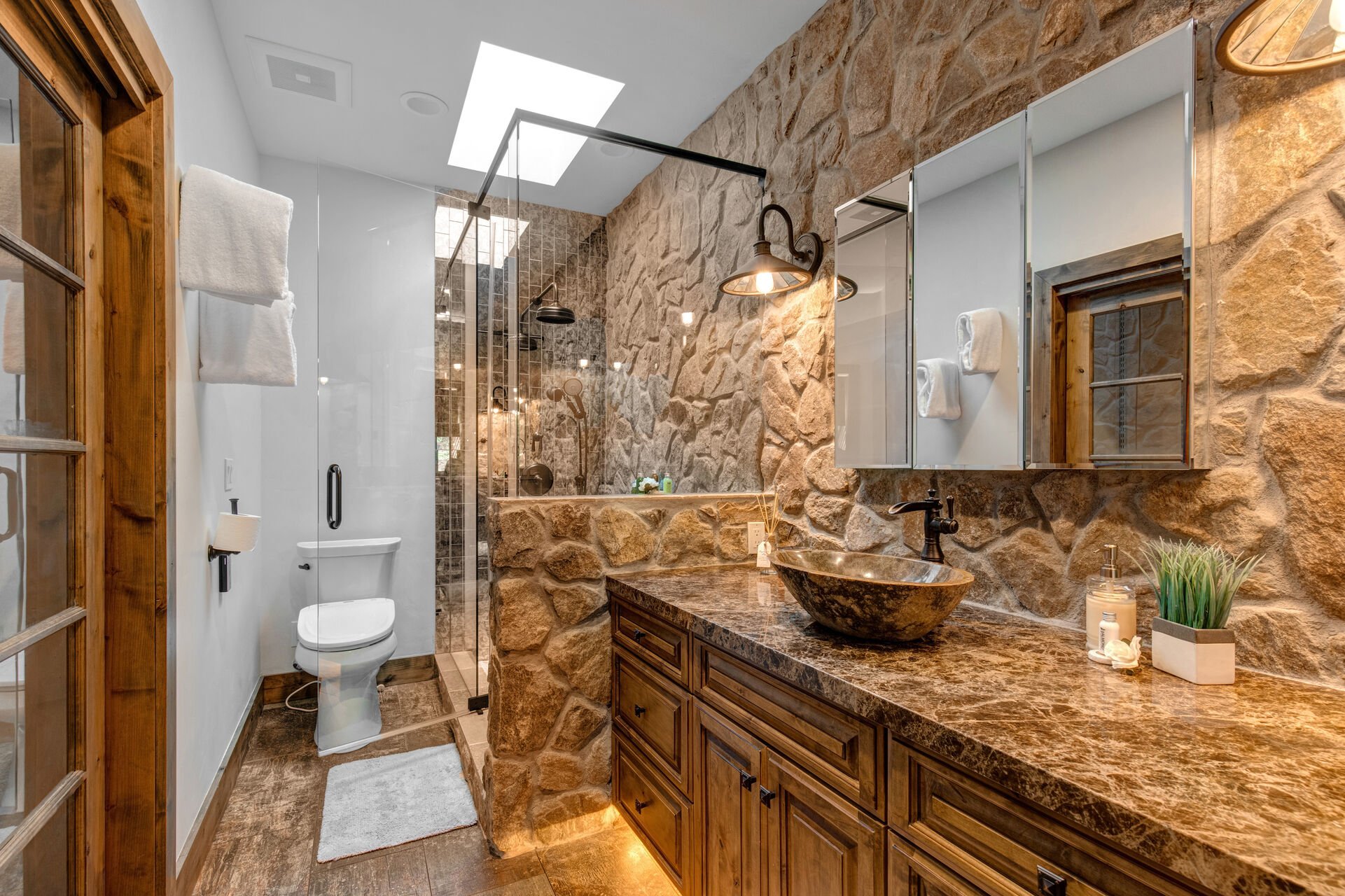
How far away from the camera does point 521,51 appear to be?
8.17 feet

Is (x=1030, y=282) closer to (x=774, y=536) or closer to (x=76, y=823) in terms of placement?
(x=774, y=536)

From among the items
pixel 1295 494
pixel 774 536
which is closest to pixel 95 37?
pixel 774 536

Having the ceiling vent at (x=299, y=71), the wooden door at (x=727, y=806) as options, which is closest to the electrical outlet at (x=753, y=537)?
the wooden door at (x=727, y=806)

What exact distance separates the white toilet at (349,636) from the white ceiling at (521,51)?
165 cm

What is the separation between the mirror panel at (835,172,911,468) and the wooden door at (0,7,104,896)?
197 cm

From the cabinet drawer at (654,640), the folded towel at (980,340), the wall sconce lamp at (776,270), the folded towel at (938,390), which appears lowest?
the cabinet drawer at (654,640)

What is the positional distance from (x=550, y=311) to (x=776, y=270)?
3.72ft

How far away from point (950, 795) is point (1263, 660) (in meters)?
0.71

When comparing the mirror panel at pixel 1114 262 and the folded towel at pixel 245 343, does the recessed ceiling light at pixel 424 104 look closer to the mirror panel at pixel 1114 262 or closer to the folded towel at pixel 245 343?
the folded towel at pixel 245 343

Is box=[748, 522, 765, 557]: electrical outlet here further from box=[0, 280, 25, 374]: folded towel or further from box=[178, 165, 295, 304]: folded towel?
box=[0, 280, 25, 374]: folded towel

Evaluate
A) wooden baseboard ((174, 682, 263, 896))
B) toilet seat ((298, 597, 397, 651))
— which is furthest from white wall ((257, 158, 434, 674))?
wooden baseboard ((174, 682, 263, 896))

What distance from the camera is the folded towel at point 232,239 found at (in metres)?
1.75

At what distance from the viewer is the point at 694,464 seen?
289 centimetres

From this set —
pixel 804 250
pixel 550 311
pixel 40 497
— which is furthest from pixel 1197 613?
pixel 550 311
